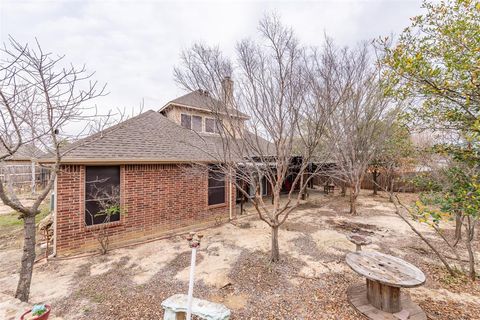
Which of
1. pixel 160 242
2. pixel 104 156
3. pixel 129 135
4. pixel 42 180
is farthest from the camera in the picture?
pixel 42 180

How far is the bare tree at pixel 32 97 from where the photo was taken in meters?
3.15

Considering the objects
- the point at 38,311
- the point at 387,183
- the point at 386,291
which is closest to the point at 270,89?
the point at 386,291

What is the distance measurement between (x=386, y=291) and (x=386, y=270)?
1.15ft

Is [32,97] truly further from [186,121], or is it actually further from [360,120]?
[360,120]

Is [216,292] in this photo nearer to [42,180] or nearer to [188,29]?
[188,29]

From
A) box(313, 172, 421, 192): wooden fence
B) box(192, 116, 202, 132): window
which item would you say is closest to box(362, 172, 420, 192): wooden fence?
box(313, 172, 421, 192): wooden fence

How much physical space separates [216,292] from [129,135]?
628cm

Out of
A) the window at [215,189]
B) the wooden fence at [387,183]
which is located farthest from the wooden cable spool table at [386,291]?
the wooden fence at [387,183]

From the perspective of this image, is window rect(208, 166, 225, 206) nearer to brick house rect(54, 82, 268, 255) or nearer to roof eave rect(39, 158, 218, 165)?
brick house rect(54, 82, 268, 255)

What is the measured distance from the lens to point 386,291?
3330 millimetres

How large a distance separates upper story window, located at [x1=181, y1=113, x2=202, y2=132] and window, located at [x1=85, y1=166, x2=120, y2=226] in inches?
205

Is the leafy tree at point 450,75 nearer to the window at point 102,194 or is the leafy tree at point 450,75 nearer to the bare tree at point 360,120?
the bare tree at point 360,120

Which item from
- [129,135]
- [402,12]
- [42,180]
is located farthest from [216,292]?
[42,180]

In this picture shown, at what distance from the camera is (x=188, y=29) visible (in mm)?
5695
